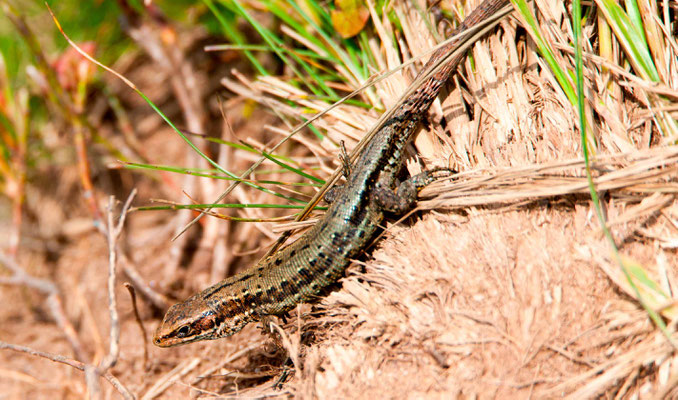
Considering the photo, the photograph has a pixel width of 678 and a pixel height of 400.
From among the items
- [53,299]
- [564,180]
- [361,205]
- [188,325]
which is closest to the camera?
[564,180]

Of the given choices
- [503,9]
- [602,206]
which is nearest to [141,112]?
[503,9]

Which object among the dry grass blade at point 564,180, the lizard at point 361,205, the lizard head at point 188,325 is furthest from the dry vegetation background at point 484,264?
Result: the lizard head at point 188,325

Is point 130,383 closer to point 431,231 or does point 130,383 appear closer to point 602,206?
point 431,231

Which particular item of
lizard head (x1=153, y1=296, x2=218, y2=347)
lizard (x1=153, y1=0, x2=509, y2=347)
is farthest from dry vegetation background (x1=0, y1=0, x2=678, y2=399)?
lizard head (x1=153, y1=296, x2=218, y2=347)

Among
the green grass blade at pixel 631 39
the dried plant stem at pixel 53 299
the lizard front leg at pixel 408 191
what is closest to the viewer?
the green grass blade at pixel 631 39

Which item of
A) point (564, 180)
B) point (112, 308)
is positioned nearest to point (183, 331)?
point (112, 308)

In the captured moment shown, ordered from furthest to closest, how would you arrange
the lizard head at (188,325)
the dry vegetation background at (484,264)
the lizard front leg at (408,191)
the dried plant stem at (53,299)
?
the dried plant stem at (53,299), the lizard head at (188,325), the lizard front leg at (408,191), the dry vegetation background at (484,264)

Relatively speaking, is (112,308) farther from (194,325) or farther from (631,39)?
(631,39)

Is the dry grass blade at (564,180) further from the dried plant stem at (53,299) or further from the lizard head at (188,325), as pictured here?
the dried plant stem at (53,299)

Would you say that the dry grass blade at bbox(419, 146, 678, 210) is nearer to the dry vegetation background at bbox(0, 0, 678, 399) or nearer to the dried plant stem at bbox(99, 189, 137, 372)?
the dry vegetation background at bbox(0, 0, 678, 399)
